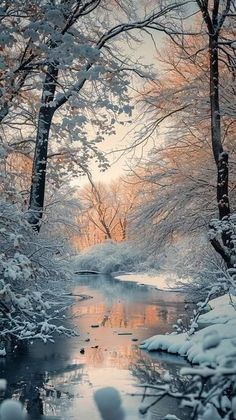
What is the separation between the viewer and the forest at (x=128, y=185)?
7.66m

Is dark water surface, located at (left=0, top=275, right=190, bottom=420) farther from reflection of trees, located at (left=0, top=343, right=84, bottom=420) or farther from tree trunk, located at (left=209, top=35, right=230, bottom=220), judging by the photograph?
tree trunk, located at (left=209, top=35, right=230, bottom=220)

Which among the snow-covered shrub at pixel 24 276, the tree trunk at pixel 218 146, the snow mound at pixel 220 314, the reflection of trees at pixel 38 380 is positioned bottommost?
the reflection of trees at pixel 38 380

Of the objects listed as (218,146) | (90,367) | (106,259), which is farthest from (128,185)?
(106,259)

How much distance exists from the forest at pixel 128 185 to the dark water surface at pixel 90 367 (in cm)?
4

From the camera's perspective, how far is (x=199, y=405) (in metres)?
2.46

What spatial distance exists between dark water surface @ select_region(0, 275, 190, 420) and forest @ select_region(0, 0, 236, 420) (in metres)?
0.04

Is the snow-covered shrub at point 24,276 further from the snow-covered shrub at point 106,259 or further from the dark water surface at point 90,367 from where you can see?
the snow-covered shrub at point 106,259

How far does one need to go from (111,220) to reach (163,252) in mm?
43527

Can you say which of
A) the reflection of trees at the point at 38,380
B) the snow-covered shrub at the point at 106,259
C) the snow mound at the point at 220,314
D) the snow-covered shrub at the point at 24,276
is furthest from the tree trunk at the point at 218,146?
the snow-covered shrub at the point at 106,259

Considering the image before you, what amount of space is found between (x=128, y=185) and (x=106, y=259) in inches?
1013

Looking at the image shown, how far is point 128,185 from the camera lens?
18.3m

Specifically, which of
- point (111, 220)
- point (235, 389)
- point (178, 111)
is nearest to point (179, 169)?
point (178, 111)

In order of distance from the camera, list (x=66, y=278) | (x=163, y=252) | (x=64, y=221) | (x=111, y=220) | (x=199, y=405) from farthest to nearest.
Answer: (x=111, y=220), (x=64, y=221), (x=163, y=252), (x=66, y=278), (x=199, y=405)

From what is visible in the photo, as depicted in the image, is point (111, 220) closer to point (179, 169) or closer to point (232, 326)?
point (179, 169)
